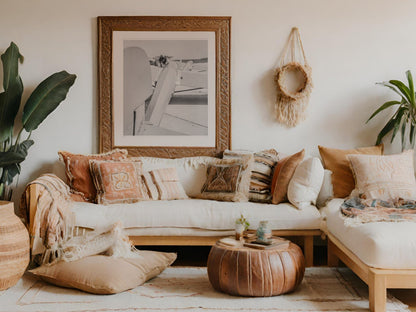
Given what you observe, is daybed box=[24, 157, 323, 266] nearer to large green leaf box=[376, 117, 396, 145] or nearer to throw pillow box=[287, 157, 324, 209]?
throw pillow box=[287, 157, 324, 209]

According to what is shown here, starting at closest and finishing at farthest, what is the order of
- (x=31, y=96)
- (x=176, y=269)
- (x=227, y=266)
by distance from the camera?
1. (x=227, y=266)
2. (x=176, y=269)
3. (x=31, y=96)

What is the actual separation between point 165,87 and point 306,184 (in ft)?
5.39

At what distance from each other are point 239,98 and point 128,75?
107cm

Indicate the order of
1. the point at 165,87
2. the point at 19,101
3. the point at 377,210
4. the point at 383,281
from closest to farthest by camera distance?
the point at 383,281 < the point at 377,210 < the point at 19,101 < the point at 165,87

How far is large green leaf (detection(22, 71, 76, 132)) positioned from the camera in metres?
4.45

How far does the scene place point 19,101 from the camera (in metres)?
4.53

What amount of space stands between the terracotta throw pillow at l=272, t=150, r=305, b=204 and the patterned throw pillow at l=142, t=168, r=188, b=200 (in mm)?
792

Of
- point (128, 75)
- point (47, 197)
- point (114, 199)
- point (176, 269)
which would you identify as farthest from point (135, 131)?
point (176, 269)

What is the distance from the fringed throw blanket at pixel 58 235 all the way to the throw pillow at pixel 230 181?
0.91 metres

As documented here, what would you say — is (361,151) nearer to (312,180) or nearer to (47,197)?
(312,180)

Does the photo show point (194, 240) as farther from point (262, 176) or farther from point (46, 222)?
point (46, 222)

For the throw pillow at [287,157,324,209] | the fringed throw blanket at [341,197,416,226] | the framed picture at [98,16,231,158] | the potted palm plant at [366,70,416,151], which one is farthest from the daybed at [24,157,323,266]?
the potted palm plant at [366,70,416,151]

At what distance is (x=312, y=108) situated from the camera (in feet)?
15.7

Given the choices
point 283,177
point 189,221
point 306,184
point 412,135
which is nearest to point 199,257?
point 189,221
